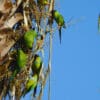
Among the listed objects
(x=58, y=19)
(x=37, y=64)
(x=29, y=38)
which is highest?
(x=58, y=19)

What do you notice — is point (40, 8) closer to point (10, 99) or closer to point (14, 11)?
point (14, 11)

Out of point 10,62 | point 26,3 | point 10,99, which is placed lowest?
point 10,99

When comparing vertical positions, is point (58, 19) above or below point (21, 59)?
above

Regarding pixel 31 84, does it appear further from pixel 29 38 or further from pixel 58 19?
pixel 58 19

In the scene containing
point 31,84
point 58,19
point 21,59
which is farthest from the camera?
point 58,19

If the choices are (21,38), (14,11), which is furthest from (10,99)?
(14,11)

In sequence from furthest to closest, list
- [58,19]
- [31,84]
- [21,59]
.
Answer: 1. [58,19]
2. [31,84]
3. [21,59]

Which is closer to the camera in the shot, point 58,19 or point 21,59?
point 21,59

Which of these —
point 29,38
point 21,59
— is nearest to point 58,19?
point 29,38

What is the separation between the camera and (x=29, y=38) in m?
3.77

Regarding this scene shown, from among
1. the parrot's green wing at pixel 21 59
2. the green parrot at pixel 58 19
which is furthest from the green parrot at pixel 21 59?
the green parrot at pixel 58 19

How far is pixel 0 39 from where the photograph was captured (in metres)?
3.80

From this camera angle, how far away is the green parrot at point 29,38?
12.4 feet

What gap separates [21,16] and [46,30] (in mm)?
291
